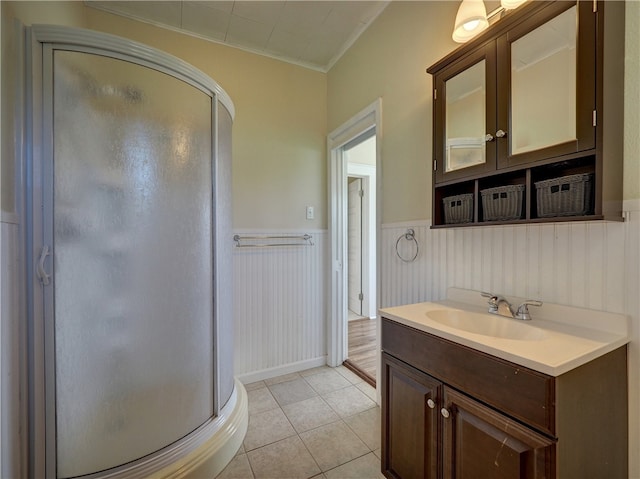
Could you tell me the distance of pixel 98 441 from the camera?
119 centimetres

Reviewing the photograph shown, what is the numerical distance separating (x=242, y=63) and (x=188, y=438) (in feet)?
8.29

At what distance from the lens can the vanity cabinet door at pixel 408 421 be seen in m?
1.07

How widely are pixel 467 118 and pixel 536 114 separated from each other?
0.96 feet

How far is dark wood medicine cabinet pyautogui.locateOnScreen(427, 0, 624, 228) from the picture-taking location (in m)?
0.89

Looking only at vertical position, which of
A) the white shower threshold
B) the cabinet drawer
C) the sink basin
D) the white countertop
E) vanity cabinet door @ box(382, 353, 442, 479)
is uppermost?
the white countertop

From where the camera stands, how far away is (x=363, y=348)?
297 cm

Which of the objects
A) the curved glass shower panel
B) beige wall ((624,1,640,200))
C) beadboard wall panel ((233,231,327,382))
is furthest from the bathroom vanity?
beadboard wall panel ((233,231,327,382))

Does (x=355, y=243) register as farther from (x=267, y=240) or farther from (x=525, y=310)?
(x=525, y=310)

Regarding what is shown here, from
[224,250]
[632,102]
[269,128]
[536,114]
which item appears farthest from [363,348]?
[632,102]

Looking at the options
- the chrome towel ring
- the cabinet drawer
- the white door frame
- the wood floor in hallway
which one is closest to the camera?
the cabinet drawer

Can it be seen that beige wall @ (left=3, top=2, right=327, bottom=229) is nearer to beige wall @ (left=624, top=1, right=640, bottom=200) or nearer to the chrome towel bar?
the chrome towel bar

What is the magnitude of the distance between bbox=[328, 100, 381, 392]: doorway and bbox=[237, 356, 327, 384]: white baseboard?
0.41ft

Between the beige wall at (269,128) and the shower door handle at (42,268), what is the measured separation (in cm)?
123

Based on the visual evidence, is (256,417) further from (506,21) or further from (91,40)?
(506,21)
